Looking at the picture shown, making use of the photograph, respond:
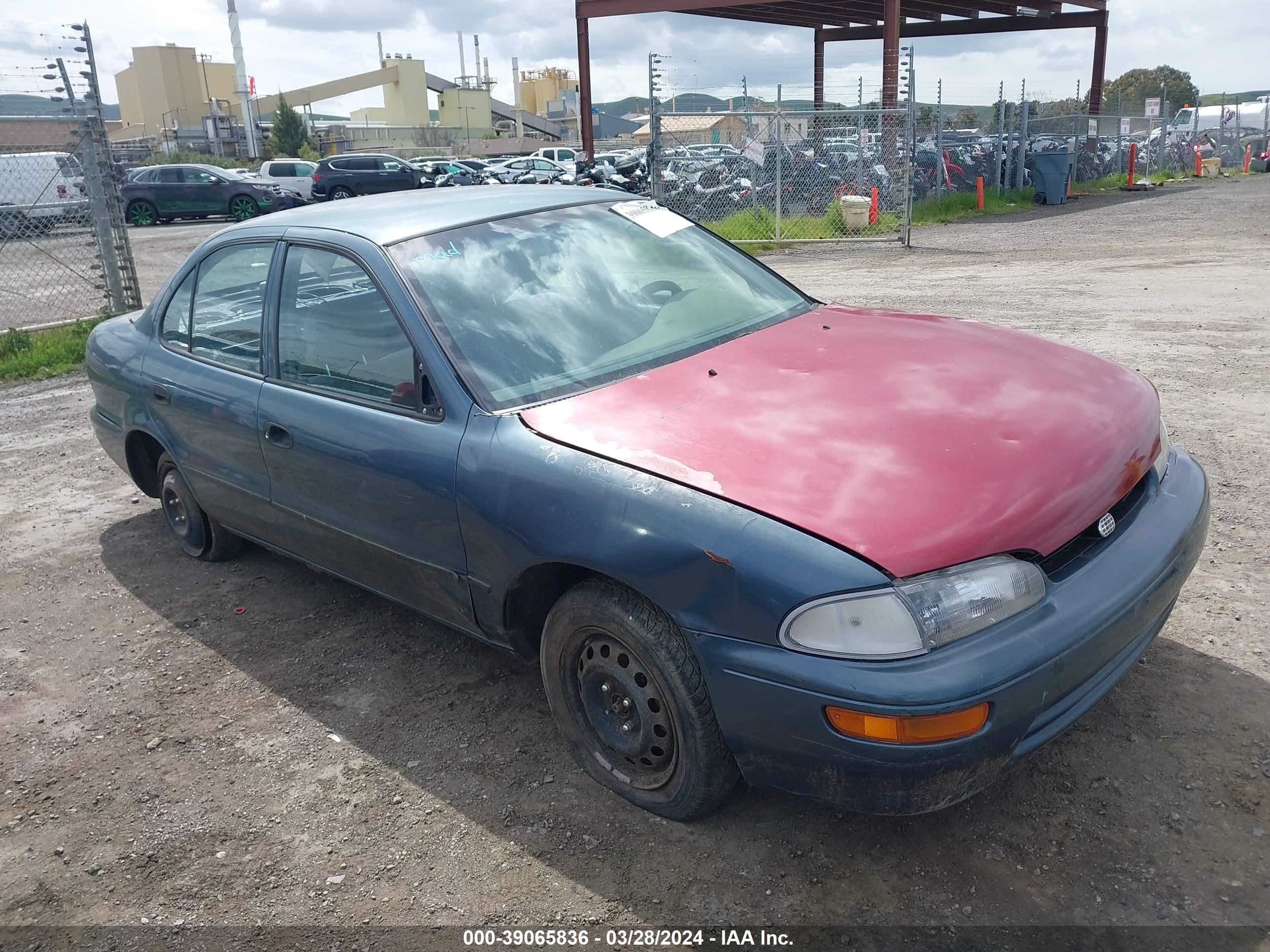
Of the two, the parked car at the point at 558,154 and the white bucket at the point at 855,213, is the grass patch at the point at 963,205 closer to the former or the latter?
the white bucket at the point at 855,213

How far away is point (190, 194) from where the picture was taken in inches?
1053

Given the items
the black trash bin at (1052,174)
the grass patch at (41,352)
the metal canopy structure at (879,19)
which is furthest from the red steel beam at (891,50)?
the grass patch at (41,352)

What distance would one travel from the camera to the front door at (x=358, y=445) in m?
3.08

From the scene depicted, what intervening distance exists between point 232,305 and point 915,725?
3183 mm

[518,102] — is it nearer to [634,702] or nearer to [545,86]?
[545,86]

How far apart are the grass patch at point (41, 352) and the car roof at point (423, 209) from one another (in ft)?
20.1

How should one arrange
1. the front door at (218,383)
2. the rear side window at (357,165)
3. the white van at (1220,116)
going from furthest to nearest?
the white van at (1220,116), the rear side window at (357,165), the front door at (218,383)

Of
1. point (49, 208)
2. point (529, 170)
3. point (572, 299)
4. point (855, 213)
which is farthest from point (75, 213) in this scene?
point (529, 170)

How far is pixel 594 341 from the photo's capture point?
3.26 meters

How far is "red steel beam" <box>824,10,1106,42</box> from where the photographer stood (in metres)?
27.9

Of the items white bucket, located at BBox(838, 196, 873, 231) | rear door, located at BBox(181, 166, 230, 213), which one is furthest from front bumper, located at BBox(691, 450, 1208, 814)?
rear door, located at BBox(181, 166, 230, 213)

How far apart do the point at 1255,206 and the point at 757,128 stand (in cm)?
1019

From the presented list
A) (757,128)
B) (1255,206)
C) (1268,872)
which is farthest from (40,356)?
(1255,206)

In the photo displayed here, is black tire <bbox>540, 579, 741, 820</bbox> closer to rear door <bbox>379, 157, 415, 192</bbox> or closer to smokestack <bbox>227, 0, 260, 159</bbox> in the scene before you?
rear door <bbox>379, 157, 415, 192</bbox>
